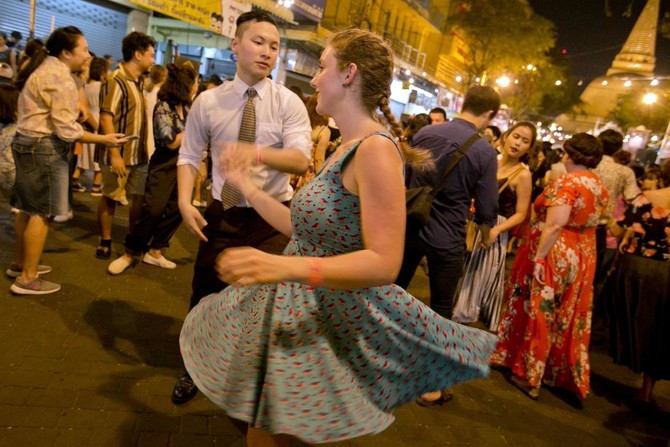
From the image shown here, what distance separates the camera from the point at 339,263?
153 cm

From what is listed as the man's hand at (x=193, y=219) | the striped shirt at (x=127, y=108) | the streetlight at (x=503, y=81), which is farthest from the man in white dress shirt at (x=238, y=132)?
the streetlight at (x=503, y=81)

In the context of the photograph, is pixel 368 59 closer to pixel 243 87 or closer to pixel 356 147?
pixel 356 147

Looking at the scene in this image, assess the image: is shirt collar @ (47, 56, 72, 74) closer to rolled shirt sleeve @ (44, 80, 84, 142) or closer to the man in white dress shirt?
rolled shirt sleeve @ (44, 80, 84, 142)

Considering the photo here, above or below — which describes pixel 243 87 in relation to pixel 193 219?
above

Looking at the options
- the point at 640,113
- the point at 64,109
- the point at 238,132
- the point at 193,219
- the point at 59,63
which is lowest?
the point at 193,219

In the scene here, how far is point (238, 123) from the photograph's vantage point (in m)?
3.05

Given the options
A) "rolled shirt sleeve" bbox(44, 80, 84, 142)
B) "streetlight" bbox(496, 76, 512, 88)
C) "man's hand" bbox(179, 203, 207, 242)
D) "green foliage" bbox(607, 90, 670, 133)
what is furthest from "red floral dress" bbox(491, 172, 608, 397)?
"streetlight" bbox(496, 76, 512, 88)

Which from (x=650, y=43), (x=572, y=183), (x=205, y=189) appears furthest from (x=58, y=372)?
(x=650, y=43)

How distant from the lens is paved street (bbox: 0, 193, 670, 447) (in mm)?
2713

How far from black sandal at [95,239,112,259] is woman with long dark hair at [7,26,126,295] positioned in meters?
1.09

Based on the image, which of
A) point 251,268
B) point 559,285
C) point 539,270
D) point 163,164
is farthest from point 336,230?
point 163,164

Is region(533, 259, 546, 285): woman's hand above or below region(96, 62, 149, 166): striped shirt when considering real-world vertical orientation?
below

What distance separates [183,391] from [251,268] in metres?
1.97

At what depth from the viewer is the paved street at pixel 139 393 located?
2.71 meters
